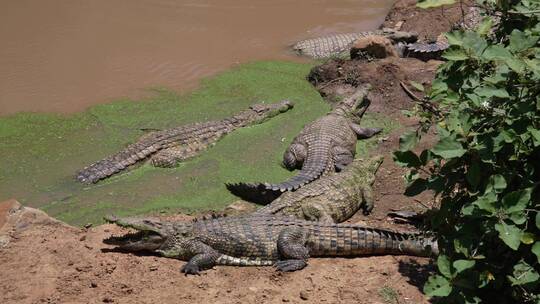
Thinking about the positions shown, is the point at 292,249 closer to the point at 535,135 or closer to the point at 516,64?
the point at 535,135

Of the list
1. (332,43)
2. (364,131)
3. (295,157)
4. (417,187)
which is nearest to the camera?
(417,187)

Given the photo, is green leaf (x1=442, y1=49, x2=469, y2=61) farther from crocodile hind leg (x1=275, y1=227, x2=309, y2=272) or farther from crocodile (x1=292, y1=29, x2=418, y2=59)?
crocodile (x1=292, y1=29, x2=418, y2=59)

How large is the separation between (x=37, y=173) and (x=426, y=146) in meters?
4.74

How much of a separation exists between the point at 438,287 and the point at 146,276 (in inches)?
106

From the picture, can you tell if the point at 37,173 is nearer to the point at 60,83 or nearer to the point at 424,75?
the point at 60,83

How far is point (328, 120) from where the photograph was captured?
26.7 ft

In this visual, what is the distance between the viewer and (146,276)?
5.14 m

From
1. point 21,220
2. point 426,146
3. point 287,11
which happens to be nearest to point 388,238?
point 426,146

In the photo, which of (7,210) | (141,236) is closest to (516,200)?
(141,236)

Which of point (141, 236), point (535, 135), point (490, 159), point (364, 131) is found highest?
point (535, 135)

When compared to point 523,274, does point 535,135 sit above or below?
above

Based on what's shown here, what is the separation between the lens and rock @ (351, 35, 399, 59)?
10117 mm

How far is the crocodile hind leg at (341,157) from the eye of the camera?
7312 millimetres

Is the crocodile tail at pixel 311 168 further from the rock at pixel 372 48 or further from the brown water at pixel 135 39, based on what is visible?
the brown water at pixel 135 39
